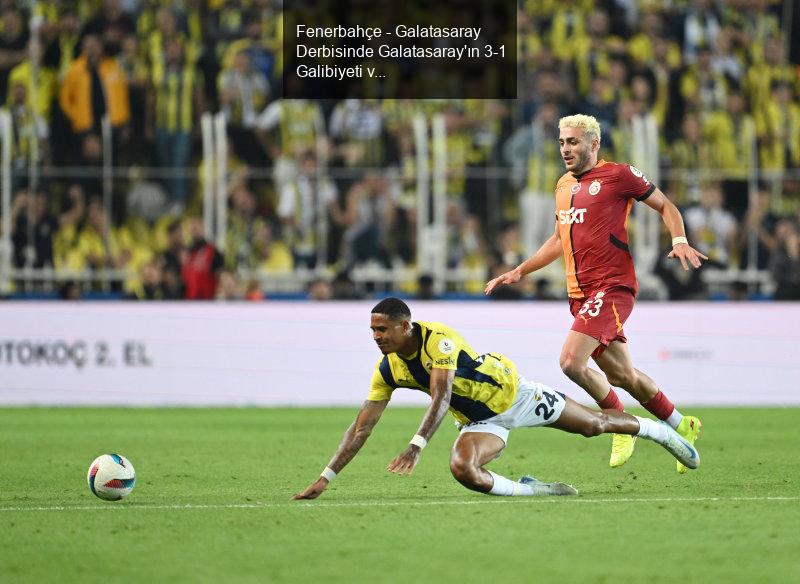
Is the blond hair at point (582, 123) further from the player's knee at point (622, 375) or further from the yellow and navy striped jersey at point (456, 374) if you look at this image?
the yellow and navy striped jersey at point (456, 374)

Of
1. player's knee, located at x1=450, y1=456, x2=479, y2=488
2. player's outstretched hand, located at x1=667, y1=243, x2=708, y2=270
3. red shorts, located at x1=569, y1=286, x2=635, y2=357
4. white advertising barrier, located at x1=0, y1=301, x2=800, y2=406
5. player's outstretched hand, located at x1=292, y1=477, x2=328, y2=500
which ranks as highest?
player's outstretched hand, located at x1=667, y1=243, x2=708, y2=270

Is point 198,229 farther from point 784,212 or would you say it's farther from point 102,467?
point 102,467

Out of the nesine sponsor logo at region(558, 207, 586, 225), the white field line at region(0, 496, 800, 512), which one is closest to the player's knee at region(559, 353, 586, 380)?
the nesine sponsor logo at region(558, 207, 586, 225)

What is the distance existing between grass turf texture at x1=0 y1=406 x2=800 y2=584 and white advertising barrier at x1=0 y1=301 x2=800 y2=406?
161 inches

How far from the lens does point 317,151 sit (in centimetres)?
1902

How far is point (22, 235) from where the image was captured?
58.0ft

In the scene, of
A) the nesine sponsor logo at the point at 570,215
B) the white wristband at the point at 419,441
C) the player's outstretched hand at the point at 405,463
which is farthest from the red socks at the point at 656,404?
the player's outstretched hand at the point at 405,463

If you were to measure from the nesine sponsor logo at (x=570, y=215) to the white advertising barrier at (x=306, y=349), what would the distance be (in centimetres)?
695

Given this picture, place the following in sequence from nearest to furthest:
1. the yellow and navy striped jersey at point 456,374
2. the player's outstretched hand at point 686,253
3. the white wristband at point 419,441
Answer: the white wristband at point 419,441
the yellow and navy striped jersey at point 456,374
the player's outstretched hand at point 686,253

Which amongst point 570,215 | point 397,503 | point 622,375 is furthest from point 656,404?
point 397,503

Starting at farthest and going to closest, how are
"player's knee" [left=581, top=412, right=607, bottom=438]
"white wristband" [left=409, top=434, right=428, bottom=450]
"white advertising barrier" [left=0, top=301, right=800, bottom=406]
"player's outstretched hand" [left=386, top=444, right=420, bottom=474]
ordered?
"white advertising barrier" [left=0, top=301, right=800, bottom=406], "player's knee" [left=581, top=412, right=607, bottom=438], "white wristband" [left=409, top=434, right=428, bottom=450], "player's outstretched hand" [left=386, top=444, right=420, bottom=474]

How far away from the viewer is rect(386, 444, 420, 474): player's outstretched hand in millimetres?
7102

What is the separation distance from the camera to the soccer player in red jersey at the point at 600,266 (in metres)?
9.53

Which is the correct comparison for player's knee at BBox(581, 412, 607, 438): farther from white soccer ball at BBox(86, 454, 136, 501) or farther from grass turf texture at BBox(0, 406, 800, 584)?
white soccer ball at BBox(86, 454, 136, 501)
